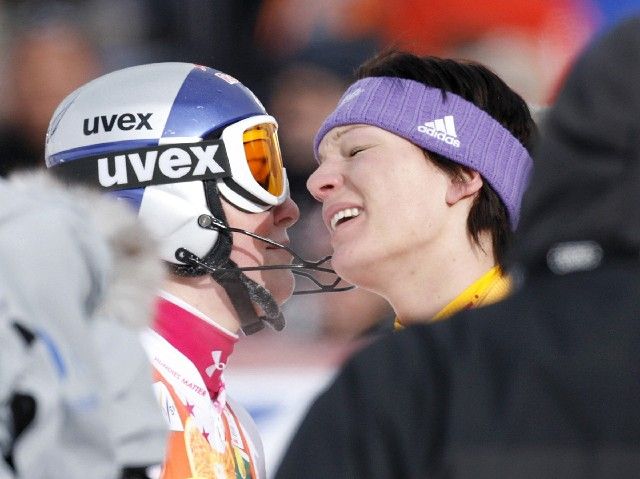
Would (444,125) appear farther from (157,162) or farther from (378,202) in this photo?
(157,162)

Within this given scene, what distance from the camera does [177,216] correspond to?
3135 mm

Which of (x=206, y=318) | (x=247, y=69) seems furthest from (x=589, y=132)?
(x=247, y=69)

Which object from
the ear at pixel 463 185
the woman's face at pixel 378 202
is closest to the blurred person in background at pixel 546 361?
the woman's face at pixel 378 202

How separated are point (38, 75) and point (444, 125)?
13.9 feet

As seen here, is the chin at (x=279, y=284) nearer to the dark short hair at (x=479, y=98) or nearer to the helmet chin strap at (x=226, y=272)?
the helmet chin strap at (x=226, y=272)

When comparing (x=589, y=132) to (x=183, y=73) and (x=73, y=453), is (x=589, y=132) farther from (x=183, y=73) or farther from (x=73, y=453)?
(x=183, y=73)

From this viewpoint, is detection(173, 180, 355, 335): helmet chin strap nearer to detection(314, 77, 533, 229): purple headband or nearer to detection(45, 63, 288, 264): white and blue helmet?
detection(45, 63, 288, 264): white and blue helmet

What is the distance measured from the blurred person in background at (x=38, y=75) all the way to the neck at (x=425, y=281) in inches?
157

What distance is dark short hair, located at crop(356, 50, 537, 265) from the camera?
3.16 meters

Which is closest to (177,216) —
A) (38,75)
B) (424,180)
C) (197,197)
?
(197,197)

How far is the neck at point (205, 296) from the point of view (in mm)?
3152

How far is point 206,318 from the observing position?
3125 mm

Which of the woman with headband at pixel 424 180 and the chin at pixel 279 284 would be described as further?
the chin at pixel 279 284

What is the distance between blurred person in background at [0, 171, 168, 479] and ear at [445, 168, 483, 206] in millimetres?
1524
